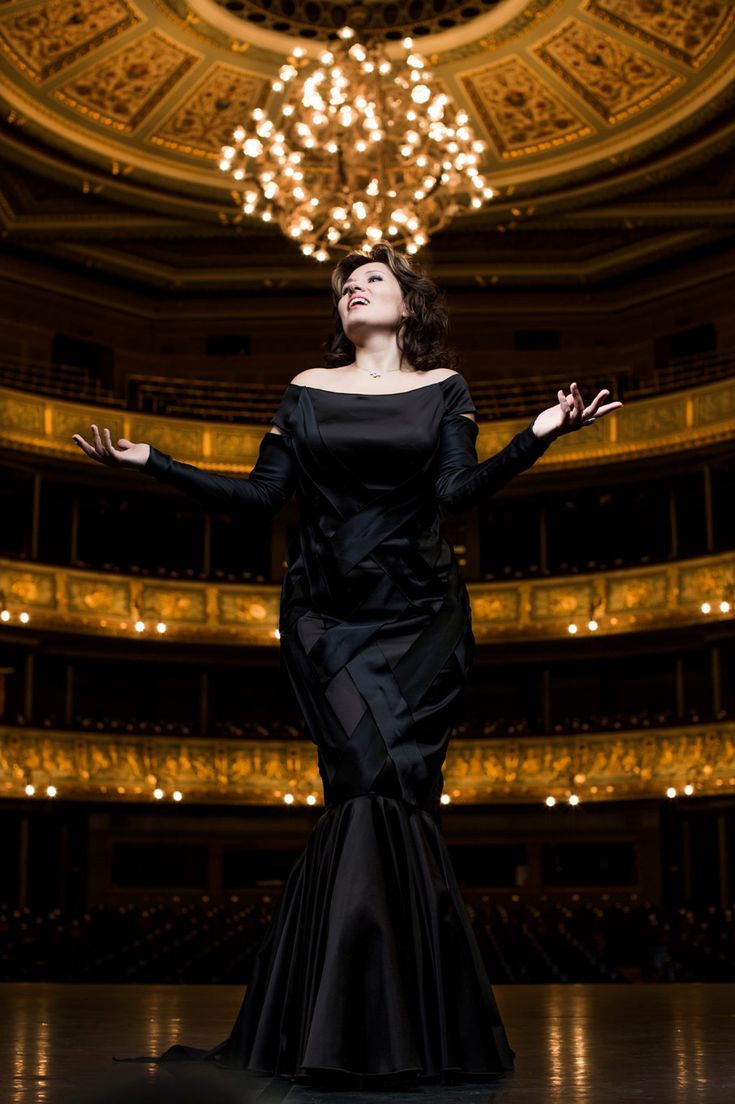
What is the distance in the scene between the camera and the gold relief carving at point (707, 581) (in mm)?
19344

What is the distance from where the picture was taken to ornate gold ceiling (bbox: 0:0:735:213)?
699 inches

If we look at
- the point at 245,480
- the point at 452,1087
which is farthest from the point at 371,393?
the point at 452,1087

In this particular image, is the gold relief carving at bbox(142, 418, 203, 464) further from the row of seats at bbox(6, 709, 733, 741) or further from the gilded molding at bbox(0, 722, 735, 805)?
the gilded molding at bbox(0, 722, 735, 805)

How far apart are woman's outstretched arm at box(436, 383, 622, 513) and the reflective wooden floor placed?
128 centimetres

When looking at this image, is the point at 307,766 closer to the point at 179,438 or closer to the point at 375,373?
the point at 179,438

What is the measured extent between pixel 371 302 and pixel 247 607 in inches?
715

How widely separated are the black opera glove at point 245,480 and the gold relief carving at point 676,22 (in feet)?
52.2

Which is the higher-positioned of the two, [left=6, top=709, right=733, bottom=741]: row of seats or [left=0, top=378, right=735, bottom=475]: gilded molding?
[left=0, top=378, right=735, bottom=475]: gilded molding

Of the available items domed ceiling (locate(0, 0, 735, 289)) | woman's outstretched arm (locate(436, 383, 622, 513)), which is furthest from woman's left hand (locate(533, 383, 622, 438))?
domed ceiling (locate(0, 0, 735, 289))

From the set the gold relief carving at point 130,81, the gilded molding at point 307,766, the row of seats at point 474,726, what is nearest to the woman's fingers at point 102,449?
the gilded molding at point 307,766

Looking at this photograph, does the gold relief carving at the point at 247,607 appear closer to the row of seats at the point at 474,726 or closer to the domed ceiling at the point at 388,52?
the row of seats at the point at 474,726

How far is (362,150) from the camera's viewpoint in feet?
49.0

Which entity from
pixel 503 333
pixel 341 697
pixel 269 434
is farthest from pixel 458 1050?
pixel 503 333

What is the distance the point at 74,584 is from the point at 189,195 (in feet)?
22.6
